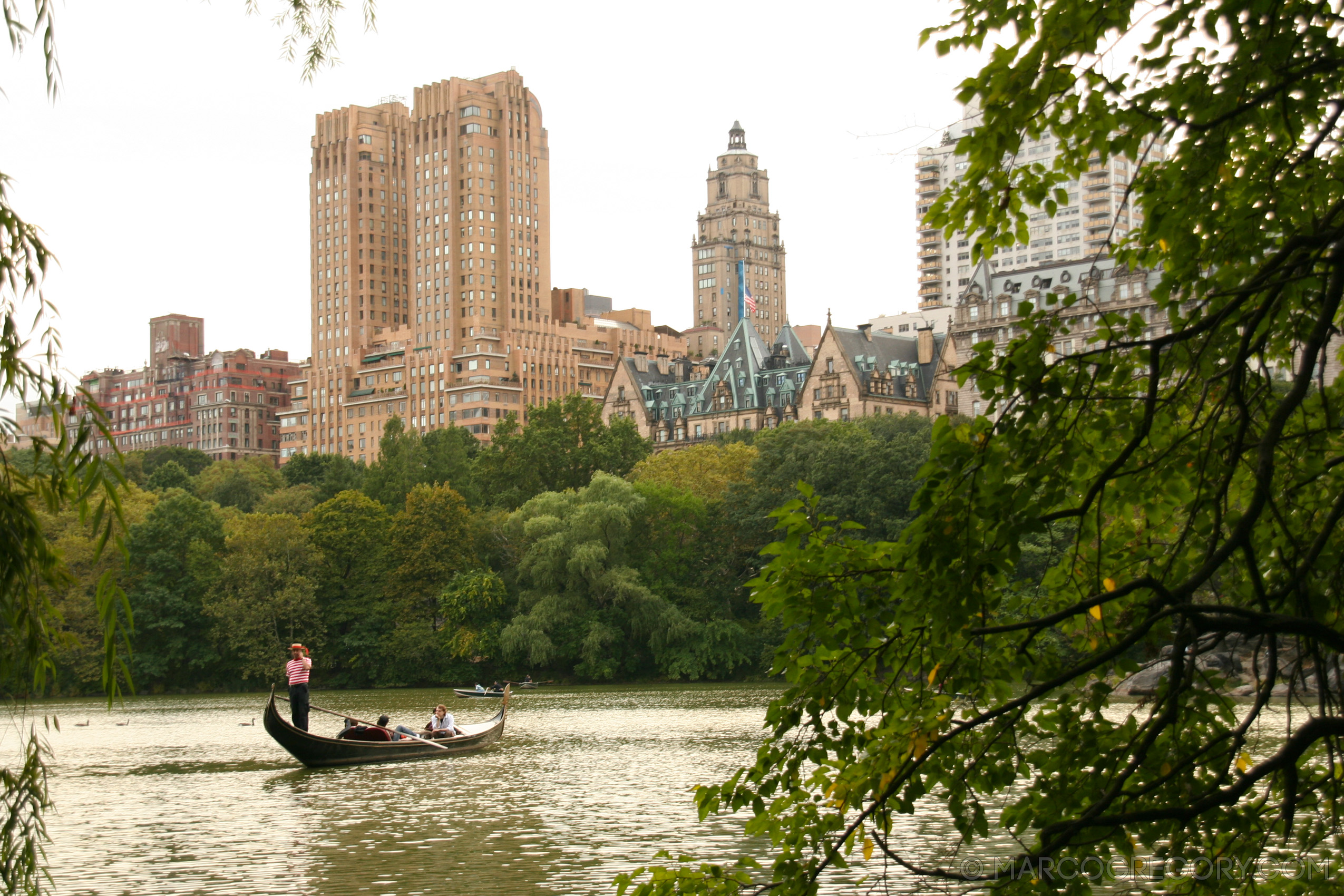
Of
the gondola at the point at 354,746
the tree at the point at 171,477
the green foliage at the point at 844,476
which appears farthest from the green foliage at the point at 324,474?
the gondola at the point at 354,746

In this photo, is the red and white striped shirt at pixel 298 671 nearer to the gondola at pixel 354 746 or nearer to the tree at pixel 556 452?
the gondola at pixel 354 746

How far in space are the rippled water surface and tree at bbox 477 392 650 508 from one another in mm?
58379

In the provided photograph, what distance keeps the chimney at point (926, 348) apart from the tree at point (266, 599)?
84138 millimetres

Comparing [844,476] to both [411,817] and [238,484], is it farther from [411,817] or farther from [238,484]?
[238,484]

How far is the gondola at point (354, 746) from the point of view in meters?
37.1

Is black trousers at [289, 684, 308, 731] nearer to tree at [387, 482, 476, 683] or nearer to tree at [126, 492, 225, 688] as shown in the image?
tree at [387, 482, 476, 683]

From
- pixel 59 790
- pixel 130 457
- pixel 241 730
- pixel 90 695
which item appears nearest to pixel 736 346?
pixel 130 457

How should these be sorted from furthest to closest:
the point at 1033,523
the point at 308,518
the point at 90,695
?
the point at 308,518, the point at 90,695, the point at 1033,523

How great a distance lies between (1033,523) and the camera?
24.3ft

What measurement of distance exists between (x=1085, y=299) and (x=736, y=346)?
160057 millimetres

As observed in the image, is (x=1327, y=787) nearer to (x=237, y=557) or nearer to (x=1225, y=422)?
(x=1225, y=422)

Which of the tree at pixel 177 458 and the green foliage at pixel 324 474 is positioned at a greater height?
the tree at pixel 177 458

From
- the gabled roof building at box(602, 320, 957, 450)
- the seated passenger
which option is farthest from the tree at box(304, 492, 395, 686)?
the gabled roof building at box(602, 320, 957, 450)

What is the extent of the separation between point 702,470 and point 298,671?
213 ft
